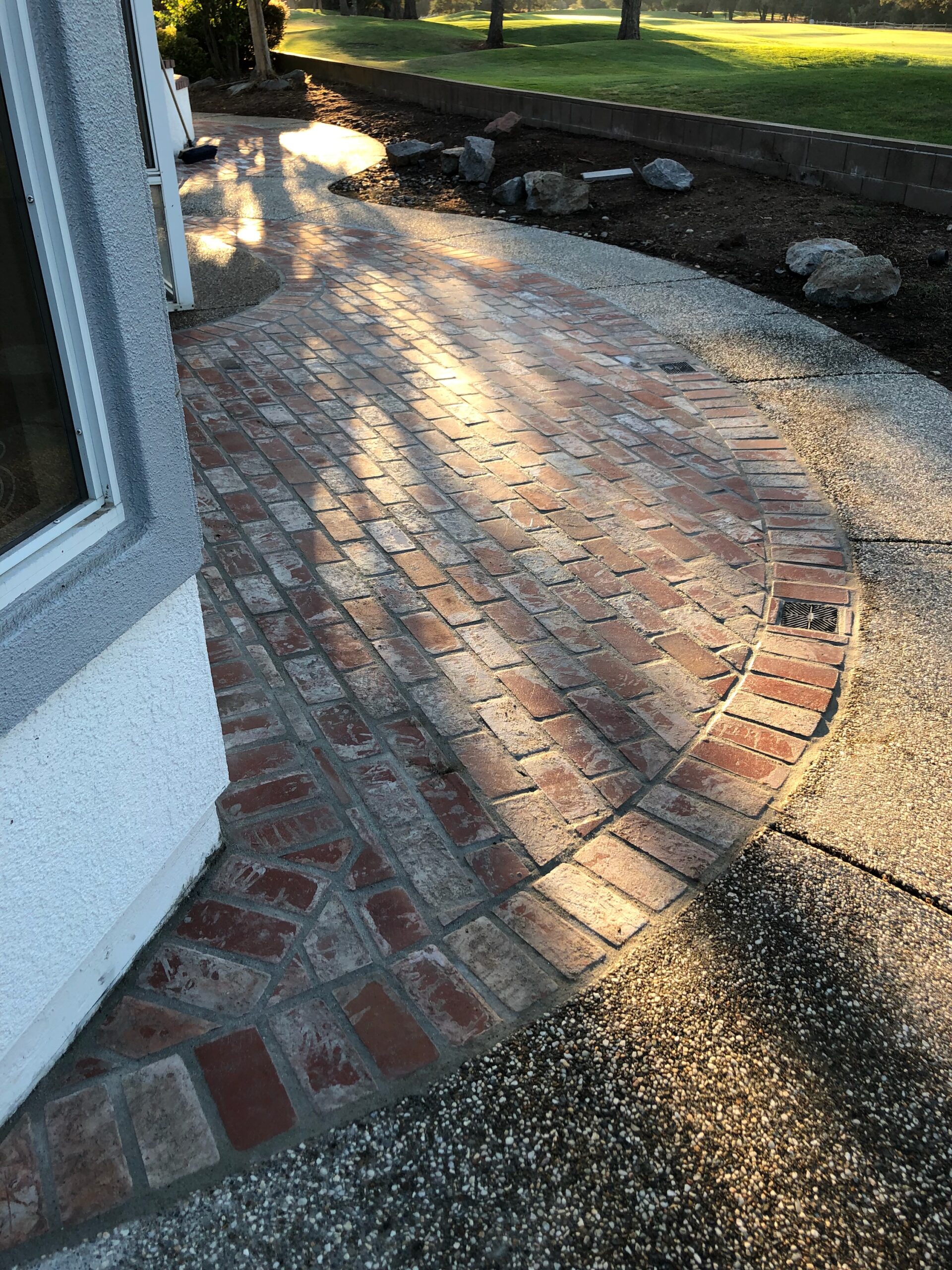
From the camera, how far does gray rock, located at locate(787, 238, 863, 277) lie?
23.5ft

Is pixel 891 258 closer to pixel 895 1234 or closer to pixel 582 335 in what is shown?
pixel 582 335

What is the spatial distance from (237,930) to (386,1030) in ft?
1.55

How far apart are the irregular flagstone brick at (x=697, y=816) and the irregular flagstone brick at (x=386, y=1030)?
965mm

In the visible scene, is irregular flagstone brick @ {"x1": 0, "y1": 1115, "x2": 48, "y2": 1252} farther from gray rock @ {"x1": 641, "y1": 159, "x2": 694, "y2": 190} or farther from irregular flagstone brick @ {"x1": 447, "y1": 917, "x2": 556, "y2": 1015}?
gray rock @ {"x1": 641, "y1": 159, "x2": 694, "y2": 190}

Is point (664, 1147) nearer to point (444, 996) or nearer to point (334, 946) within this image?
point (444, 996)

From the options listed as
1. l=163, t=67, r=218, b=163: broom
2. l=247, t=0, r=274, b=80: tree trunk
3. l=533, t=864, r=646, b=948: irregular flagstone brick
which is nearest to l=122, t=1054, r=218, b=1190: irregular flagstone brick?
l=533, t=864, r=646, b=948: irregular flagstone brick

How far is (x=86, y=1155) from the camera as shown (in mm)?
1925

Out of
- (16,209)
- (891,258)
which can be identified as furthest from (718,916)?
Result: (891,258)

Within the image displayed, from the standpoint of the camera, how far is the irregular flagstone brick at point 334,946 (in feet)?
7.57

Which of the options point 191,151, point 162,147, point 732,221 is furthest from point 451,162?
point 162,147

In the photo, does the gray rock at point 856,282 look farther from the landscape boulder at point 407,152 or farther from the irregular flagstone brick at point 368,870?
the landscape boulder at point 407,152

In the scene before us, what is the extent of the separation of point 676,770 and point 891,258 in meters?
6.05

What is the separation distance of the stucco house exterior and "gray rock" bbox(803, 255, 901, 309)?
6005 millimetres

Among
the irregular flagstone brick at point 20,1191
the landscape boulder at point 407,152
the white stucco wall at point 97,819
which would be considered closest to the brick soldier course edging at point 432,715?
the irregular flagstone brick at point 20,1191
